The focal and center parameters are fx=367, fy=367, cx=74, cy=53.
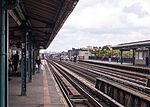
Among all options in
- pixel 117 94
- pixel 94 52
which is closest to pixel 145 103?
pixel 117 94

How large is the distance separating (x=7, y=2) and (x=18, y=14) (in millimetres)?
5568

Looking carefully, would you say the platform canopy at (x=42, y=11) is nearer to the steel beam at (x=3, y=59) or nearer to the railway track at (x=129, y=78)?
the steel beam at (x=3, y=59)

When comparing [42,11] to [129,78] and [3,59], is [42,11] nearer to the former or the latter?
[3,59]

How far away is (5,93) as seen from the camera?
813 cm

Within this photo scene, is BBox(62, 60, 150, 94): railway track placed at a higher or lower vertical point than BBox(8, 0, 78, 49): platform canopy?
lower

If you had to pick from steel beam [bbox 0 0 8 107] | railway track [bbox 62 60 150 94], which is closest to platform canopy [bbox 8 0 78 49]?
steel beam [bbox 0 0 8 107]

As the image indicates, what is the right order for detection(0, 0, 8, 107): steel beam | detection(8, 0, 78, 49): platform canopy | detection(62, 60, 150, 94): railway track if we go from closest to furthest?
detection(0, 0, 8, 107): steel beam → detection(8, 0, 78, 49): platform canopy → detection(62, 60, 150, 94): railway track

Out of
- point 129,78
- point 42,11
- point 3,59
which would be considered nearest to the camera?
point 3,59

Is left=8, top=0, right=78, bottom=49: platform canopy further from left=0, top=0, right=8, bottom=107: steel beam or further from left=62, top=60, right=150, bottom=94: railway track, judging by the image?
left=62, top=60, right=150, bottom=94: railway track

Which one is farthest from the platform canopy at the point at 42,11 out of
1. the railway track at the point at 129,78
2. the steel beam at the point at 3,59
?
the railway track at the point at 129,78

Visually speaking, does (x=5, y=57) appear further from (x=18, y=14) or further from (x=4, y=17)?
(x=18, y=14)

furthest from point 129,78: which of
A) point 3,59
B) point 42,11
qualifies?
point 3,59

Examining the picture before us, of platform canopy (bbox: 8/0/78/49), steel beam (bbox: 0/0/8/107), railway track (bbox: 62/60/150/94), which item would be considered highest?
platform canopy (bbox: 8/0/78/49)

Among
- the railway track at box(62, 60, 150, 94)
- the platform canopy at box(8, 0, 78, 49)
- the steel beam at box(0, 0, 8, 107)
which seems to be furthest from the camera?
the railway track at box(62, 60, 150, 94)
